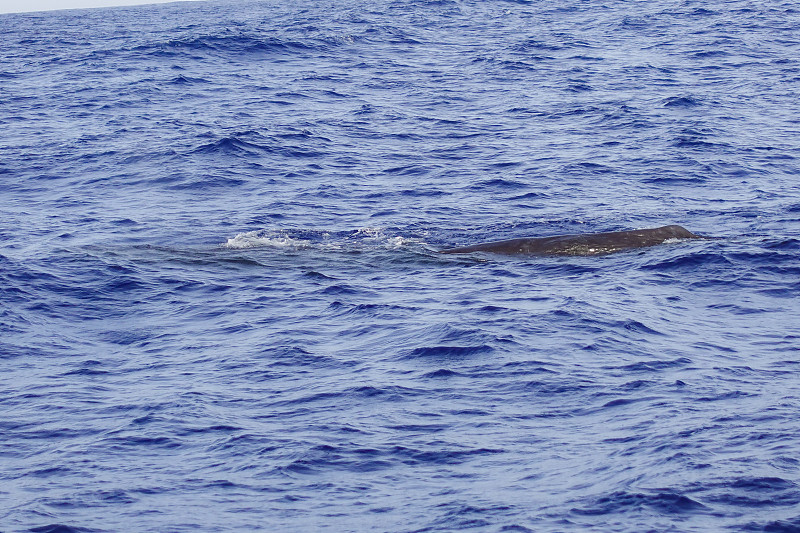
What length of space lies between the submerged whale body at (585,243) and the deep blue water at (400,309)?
49 cm

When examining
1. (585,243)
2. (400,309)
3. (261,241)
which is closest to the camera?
(400,309)

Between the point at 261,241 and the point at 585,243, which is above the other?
the point at 261,241

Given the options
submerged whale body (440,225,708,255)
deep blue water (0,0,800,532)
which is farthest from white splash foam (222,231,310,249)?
submerged whale body (440,225,708,255)

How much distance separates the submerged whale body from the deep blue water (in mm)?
489

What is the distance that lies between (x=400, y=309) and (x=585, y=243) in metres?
4.74

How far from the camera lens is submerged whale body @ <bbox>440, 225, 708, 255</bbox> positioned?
19.9 metres

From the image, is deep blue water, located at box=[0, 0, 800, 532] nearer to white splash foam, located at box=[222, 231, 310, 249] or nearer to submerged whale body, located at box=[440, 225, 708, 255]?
white splash foam, located at box=[222, 231, 310, 249]

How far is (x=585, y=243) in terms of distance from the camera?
20.0 metres

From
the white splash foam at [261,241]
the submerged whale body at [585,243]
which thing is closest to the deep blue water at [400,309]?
the white splash foam at [261,241]

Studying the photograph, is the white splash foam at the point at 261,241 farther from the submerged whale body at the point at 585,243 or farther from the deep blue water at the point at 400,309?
the submerged whale body at the point at 585,243

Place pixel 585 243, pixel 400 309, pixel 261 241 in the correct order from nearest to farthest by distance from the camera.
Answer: pixel 400 309, pixel 585 243, pixel 261 241

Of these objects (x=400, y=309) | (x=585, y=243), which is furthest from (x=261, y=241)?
(x=585, y=243)

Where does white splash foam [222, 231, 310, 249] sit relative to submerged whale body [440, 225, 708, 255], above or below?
above

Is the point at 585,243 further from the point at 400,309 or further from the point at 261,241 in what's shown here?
the point at 261,241
